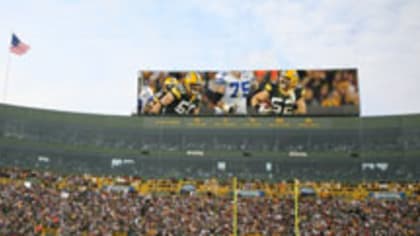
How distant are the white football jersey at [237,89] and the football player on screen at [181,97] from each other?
2.80 meters

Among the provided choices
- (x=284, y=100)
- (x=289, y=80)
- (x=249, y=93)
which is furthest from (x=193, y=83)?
(x=289, y=80)

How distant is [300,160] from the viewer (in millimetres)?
63625

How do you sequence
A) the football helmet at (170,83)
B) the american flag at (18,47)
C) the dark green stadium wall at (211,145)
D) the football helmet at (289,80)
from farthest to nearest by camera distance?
the football helmet at (170,83), the football helmet at (289,80), the dark green stadium wall at (211,145), the american flag at (18,47)

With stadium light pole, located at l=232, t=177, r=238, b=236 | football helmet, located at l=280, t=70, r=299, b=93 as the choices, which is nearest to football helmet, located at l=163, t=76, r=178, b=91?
football helmet, located at l=280, t=70, r=299, b=93

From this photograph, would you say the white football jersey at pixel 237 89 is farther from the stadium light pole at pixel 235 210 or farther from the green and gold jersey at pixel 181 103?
the stadium light pole at pixel 235 210

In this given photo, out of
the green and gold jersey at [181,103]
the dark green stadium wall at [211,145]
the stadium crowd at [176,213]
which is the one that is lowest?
the stadium crowd at [176,213]

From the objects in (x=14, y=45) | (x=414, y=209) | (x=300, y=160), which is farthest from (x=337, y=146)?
(x=14, y=45)

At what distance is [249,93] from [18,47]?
25.2m

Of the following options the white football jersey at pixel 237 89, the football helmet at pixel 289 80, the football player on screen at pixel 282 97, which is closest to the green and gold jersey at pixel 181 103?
the white football jersey at pixel 237 89

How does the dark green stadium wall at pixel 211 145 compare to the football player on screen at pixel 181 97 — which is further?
the football player on screen at pixel 181 97

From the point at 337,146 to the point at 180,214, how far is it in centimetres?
2027

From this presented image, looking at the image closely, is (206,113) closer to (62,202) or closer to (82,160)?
(82,160)

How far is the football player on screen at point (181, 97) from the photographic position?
64.9 m

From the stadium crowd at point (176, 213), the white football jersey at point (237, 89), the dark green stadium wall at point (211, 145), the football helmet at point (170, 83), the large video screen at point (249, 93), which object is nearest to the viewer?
the stadium crowd at point (176, 213)
